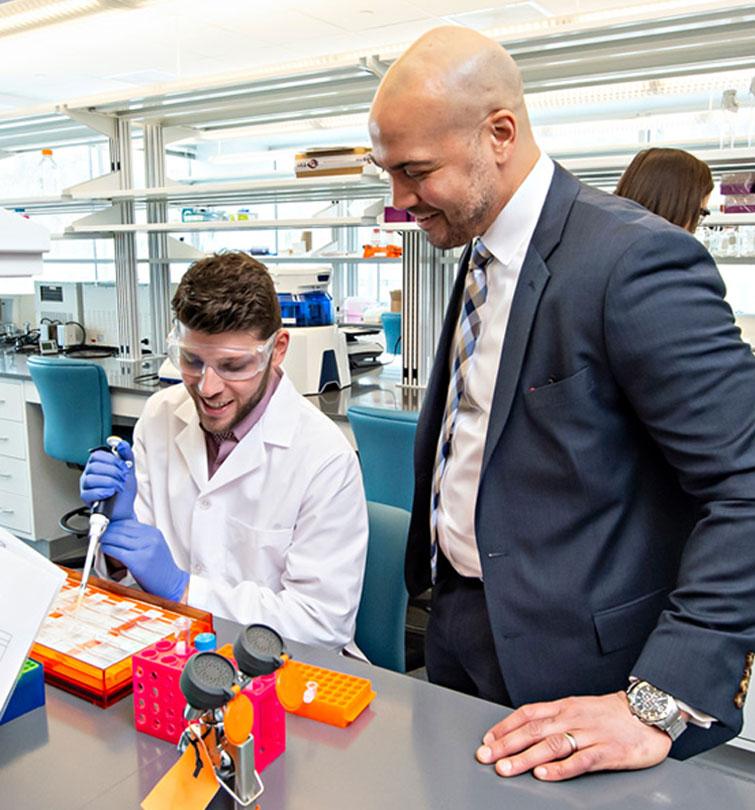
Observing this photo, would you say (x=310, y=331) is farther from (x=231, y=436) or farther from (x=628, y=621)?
(x=628, y=621)

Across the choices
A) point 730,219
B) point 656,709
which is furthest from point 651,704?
point 730,219

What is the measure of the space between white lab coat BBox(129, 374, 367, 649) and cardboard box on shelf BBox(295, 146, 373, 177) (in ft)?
5.28

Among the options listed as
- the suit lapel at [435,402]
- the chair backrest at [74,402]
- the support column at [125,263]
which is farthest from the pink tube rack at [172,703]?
the support column at [125,263]

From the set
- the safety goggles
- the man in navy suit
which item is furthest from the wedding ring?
the safety goggles

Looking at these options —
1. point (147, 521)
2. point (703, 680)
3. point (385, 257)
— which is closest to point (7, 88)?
point (385, 257)

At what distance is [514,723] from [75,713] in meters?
0.53

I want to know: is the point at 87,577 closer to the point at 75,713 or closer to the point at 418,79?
the point at 75,713

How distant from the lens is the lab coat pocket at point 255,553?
56.0 inches

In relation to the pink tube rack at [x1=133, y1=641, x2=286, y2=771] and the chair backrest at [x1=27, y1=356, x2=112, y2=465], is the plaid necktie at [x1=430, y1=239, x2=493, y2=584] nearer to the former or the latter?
the pink tube rack at [x1=133, y1=641, x2=286, y2=771]

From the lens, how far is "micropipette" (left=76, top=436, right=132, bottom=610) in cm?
118

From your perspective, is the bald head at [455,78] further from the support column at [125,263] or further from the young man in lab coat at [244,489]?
the support column at [125,263]

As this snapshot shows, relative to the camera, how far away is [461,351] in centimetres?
118

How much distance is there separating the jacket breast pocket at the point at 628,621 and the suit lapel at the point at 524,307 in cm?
24

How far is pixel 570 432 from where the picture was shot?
969mm
